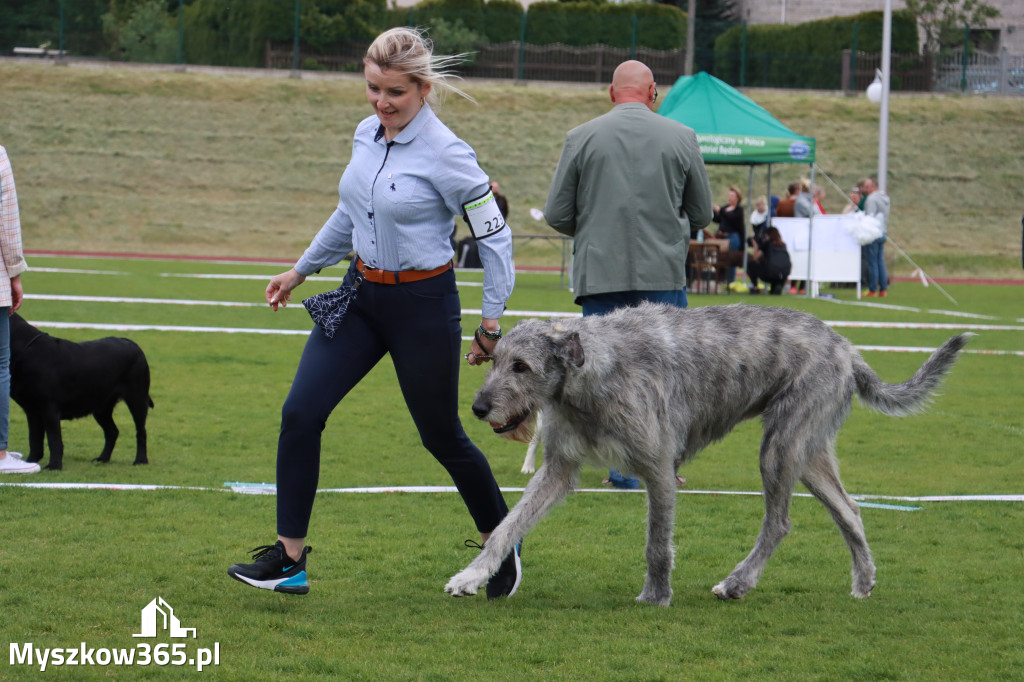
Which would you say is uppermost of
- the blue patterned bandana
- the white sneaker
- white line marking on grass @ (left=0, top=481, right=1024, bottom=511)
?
the blue patterned bandana

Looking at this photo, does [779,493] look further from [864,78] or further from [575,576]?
[864,78]

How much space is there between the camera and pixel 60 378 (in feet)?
23.6

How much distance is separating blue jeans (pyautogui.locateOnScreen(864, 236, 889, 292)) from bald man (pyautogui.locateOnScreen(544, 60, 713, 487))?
58.9 feet

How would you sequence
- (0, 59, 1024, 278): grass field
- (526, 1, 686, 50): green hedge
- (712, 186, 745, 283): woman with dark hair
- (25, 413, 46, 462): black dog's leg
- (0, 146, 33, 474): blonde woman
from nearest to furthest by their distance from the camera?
(0, 146, 33, 474): blonde woman < (25, 413, 46, 462): black dog's leg < (712, 186, 745, 283): woman with dark hair < (0, 59, 1024, 278): grass field < (526, 1, 686, 50): green hedge

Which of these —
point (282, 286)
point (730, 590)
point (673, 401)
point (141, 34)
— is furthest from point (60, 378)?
point (141, 34)

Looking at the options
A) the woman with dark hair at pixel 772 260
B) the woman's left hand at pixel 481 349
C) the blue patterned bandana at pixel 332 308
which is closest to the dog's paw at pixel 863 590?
the woman's left hand at pixel 481 349

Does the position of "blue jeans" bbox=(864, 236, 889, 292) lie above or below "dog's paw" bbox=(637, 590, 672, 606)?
above

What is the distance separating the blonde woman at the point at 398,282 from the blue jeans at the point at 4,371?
120 inches

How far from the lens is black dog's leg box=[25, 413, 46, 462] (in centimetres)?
739

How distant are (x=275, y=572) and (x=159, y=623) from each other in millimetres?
486

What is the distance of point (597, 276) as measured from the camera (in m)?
6.62

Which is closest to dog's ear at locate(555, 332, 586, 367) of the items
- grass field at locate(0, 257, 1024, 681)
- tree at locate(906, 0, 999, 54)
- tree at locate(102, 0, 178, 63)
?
grass field at locate(0, 257, 1024, 681)

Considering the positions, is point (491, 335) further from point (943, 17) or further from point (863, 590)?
point (943, 17)

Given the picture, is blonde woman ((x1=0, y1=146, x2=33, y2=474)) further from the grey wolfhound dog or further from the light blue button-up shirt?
the grey wolfhound dog
